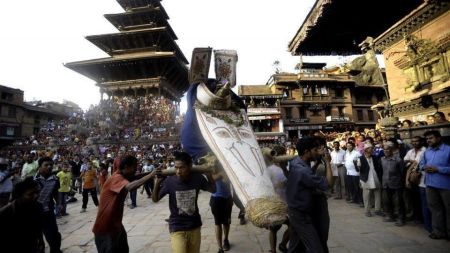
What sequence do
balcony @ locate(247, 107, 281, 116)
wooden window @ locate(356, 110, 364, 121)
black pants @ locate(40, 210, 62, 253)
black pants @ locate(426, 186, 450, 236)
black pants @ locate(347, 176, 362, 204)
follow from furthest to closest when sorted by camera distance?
wooden window @ locate(356, 110, 364, 121) < balcony @ locate(247, 107, 281, 116) < black pants @ locate(347, 176, 362, 204) < black pants @ locate(426, 186, 450, 236) < black pants @ locate(40, 210, 62, 253)

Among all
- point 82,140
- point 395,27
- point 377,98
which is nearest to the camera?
point 395,27

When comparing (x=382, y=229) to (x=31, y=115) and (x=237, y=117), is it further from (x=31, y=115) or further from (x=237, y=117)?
(x=31, y=115)

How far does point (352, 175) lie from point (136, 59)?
936 inches

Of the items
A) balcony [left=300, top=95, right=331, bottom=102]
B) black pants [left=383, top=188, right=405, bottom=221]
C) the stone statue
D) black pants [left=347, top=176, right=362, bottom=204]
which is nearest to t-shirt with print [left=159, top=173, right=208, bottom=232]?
black pants [left=383, top=188, right=405, bottom=221]

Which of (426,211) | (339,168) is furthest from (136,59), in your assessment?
(426,211)

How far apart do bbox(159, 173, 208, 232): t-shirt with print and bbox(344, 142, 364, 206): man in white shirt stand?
5588mm

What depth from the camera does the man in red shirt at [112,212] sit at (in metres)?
3.06

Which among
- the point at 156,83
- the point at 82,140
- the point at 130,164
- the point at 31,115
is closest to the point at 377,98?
the point at 156,83

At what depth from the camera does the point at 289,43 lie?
12898 mm

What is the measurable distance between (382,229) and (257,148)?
11.2 feet

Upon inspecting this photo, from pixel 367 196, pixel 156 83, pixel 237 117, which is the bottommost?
pixel 367 196

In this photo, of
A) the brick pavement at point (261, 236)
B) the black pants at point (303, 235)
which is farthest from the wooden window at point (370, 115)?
the black pants at point (303, 235)

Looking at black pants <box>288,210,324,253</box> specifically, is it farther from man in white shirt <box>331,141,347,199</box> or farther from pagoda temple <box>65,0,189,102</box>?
pagoda temple <box>65,0,189,102</box>

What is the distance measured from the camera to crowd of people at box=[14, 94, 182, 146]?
65.9 feet
